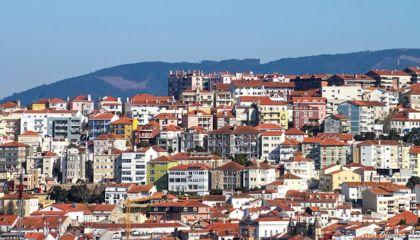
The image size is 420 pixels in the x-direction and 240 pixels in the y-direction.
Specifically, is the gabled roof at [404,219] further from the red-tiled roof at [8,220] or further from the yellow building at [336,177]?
the red-tiled roof at [8,220]

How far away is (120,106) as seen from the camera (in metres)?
74.4

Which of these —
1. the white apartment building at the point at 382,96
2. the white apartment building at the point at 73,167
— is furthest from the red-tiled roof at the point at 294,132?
the white apartment building at the point at 73,167

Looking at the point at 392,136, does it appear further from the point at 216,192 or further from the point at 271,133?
the point at 216,192

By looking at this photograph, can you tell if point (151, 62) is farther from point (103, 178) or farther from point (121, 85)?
point (103, 178)

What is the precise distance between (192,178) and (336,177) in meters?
5.46

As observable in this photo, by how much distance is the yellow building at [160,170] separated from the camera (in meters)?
60.1

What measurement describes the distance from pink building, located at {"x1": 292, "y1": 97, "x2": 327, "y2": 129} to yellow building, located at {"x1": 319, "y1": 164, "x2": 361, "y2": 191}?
9161 millimetres

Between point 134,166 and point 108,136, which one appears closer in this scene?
point 134,166

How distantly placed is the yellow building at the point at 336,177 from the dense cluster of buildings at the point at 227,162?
0.21 feet

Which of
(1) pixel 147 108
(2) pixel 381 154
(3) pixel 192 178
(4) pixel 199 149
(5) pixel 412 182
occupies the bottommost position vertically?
(5) pixel 412 182

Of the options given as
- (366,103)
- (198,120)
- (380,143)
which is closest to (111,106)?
(198,120)

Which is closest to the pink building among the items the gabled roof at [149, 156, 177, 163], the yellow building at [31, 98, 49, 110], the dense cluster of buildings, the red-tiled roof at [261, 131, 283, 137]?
the dense cluster of buildings

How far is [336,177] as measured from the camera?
58.5m

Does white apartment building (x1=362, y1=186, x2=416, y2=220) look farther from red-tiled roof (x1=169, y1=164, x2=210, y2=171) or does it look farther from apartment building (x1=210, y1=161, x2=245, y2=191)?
red-tiled roof (x1=169, y1=164, x2=210, y2=171)
